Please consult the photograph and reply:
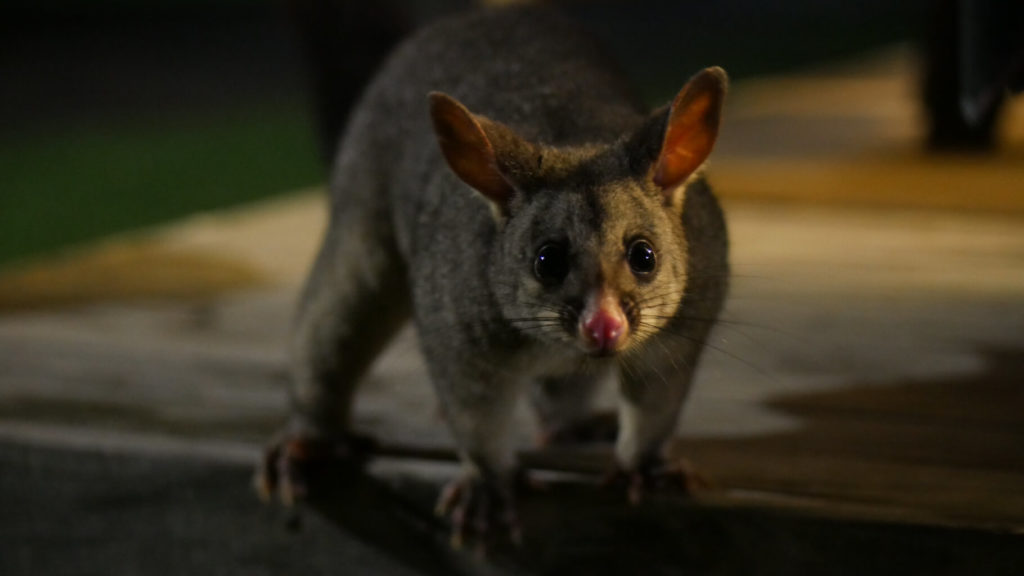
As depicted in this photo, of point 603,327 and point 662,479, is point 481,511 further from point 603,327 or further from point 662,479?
point 603,327

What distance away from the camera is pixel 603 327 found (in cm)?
209

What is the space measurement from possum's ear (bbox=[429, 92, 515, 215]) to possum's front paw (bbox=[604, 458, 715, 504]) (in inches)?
25.2

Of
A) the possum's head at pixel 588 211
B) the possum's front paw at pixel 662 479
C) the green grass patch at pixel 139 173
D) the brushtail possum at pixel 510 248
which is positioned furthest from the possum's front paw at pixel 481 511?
the green grass patch at pixel 139 173

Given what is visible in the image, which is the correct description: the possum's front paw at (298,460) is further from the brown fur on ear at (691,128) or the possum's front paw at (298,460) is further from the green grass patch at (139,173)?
the green grass patch at (139,173)

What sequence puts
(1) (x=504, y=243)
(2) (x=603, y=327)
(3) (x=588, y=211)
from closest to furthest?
(2) (x=603, y=327) < (3) (x=588, y=211) < (1) (x=504, y=243)

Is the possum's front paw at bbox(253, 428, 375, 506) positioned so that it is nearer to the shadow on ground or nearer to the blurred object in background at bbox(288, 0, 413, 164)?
the shadow on ground

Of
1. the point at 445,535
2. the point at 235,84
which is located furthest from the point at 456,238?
the point at 235,84

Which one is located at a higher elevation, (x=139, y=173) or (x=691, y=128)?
(x=691, y=128)

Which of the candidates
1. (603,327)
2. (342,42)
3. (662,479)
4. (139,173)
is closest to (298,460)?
(662,479)

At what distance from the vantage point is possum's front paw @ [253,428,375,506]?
2914 millimetres

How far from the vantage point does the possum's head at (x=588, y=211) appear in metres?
2.21

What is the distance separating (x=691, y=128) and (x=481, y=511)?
34.4 inches

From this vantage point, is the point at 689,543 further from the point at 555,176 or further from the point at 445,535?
the point at 555,176

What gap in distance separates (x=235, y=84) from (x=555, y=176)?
1097 cm
